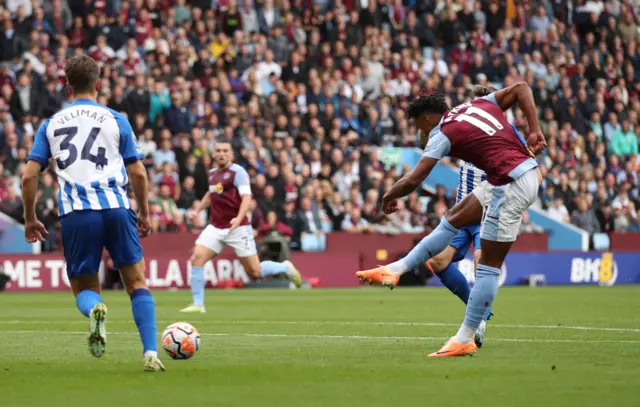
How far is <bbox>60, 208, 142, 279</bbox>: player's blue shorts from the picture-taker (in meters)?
8.77

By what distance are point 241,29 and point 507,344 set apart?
20.1m

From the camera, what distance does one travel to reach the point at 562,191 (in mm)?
32562

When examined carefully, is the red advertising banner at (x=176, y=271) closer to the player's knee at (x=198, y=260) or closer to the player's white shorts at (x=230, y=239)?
the player's white shorts at (x=230, y=239)

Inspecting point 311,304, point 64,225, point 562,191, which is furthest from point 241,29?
point 64,225

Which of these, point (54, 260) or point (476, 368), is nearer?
point (476, 368)

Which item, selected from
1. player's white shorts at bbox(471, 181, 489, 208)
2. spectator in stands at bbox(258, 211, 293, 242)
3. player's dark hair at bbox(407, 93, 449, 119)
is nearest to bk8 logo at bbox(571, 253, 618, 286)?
spectator in stands at bbox(258, 211, 293, 242)

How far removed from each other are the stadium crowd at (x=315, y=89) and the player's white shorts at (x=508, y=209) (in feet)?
50.4

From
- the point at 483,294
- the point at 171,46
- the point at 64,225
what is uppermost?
the point at 171,46

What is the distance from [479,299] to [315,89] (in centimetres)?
2025

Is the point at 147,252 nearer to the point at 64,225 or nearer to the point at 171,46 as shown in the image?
the point at 171,46

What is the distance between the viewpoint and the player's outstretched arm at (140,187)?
8.81 meters

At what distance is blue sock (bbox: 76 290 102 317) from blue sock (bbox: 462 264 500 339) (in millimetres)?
3036

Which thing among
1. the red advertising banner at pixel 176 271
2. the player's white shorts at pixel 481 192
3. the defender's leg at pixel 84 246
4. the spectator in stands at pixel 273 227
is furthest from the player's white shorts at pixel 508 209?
the spectator in stands at pixel 273 227

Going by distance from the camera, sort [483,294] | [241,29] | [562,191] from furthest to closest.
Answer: [562,191]
[241,29]
[483,294]
